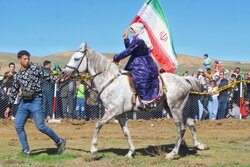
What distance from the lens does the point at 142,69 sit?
414 inches

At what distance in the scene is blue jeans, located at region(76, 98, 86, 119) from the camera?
61.9 feet

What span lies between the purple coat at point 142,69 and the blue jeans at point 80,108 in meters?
8.46

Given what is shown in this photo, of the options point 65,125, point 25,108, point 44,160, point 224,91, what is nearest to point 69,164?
point 44,160

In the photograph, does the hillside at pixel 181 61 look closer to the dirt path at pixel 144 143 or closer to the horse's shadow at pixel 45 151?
the dirt path at pixel 144 143

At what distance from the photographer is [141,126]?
18.6 m

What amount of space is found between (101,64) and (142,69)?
0.96 m

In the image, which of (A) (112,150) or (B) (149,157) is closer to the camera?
(B) (149,157)

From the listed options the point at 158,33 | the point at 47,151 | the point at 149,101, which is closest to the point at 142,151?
the point at 149,101

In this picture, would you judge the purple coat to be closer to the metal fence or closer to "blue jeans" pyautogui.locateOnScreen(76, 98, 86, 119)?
the metal fence

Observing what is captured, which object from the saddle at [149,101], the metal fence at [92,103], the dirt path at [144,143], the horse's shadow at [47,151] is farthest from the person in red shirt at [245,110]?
the horse's shadow at [47,151]

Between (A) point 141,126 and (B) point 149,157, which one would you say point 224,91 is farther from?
(B) point 149,157

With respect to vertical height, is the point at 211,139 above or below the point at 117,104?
below

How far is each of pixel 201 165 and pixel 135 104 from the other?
1988 millimetres

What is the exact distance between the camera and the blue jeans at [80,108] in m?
18.9
